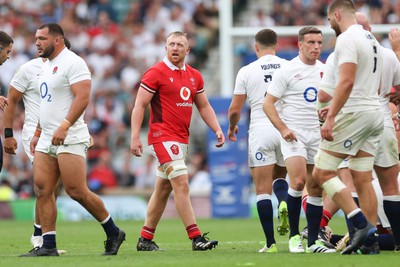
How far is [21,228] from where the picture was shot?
64.5 ft

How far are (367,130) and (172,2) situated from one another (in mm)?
17780

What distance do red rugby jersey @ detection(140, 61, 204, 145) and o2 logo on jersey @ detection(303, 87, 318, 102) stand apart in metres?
1.51

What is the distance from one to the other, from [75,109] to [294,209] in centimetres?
265

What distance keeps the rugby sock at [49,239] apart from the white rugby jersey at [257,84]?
2698mm

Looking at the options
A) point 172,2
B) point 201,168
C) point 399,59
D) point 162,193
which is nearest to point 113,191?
point 201,168

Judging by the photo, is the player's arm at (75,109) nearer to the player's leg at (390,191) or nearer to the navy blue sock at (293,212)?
the navy blue sock at (293,212)

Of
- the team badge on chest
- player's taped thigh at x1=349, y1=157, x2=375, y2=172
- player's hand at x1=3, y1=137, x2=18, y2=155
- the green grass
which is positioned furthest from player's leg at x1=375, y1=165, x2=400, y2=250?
player's hand at x1=3, y1=137, x2=18, y2=155

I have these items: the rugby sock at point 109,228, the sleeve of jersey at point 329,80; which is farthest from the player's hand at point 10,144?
the sleeve of jersey at point 329,80

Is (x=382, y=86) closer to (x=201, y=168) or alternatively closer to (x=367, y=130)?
(x=367, y=130)

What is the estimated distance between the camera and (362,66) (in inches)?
423

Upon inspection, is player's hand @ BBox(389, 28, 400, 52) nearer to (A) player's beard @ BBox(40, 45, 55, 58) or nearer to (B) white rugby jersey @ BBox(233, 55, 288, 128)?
(B) white rugby jersey @ BBox(233, 55, 288, 128)

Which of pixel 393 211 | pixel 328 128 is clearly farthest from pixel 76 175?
pixel 393 211

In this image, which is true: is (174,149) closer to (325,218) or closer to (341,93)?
(325,218)

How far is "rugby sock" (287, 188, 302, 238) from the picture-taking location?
39.0ft
